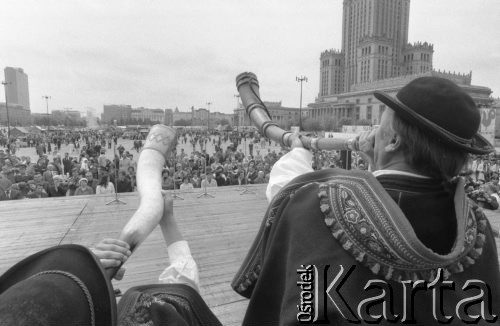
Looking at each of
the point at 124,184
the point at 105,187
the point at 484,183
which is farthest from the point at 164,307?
the point at 484,183

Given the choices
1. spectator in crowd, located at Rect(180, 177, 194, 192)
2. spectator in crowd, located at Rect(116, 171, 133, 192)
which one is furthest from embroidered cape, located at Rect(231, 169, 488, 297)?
spectator in crowd, located at Rect(116, 171, 133, 192)

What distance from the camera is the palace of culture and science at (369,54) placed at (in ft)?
405

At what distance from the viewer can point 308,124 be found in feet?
325

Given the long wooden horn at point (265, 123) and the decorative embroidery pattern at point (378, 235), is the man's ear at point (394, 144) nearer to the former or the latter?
the decorative embroidery pattern at point (378, 235)

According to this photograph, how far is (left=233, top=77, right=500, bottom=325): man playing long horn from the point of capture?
1226mm

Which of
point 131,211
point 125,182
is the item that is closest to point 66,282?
point 131,211

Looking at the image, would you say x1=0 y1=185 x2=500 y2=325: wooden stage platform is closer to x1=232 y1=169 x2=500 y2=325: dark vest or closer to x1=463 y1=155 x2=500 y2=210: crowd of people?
x1=463 y1=155 x2=500 y2=210: crowd of people

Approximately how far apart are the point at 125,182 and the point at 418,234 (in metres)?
10.0

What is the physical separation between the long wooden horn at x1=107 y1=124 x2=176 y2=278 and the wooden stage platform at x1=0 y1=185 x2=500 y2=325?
2.41 metres

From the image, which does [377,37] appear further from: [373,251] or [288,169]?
[373,251]

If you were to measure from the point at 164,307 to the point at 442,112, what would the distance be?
121 cm

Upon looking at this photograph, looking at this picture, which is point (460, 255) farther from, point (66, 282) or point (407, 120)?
point (66, 282)

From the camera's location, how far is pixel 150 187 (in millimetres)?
1551

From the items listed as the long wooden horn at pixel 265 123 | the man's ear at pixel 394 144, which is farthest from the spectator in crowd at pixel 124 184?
the man's ear at pixel 394 144
